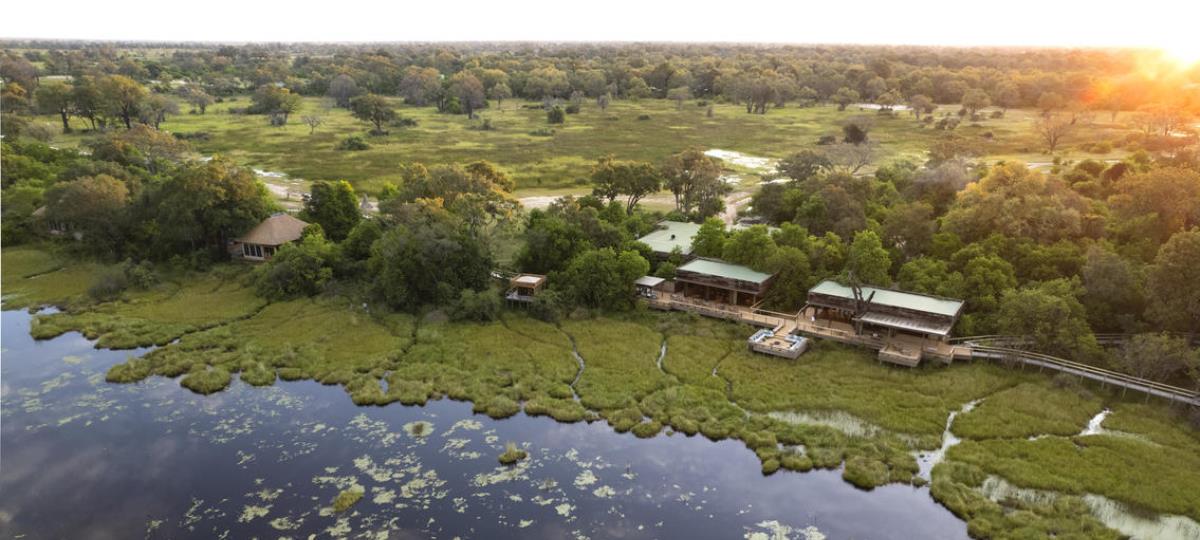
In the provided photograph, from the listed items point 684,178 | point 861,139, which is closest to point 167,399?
point 684,178

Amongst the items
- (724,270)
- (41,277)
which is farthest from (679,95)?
(41,277)

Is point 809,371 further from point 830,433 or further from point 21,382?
point 21,382

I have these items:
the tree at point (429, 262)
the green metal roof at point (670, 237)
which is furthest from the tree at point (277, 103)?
the green metal roof at point (670, 237)

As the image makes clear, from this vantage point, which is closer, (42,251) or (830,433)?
(830,433)

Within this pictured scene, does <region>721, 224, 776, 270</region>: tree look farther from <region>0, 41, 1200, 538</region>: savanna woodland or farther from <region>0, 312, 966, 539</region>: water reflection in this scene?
<region>0, 312, 966, 539</region>: water reflection

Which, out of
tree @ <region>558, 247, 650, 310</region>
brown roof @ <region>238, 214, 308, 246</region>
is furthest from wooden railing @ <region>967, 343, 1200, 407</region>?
brown roof @ <region>238, 214, 308, 246</region>

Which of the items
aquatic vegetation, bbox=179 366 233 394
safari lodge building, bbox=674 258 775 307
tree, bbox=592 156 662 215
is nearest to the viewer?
aquatic vegetation, bbox=179 366 233 394
